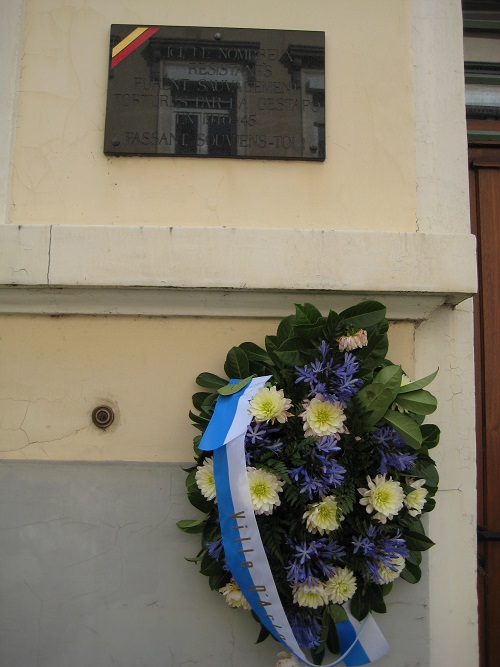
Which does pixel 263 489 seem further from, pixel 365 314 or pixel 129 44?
pixel 129 44

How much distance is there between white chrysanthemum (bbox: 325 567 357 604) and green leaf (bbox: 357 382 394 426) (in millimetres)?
454

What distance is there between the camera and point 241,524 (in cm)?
163

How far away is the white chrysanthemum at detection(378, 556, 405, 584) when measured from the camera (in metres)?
1.72

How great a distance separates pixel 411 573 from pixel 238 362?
2.96ft

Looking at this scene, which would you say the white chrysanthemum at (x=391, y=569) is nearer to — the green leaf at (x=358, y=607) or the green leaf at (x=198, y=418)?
the green leaf at (x=358, y=607)

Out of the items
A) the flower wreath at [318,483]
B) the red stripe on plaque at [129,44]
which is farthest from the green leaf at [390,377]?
the red stripe on plaque at [129,44]

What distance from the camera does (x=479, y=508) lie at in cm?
228

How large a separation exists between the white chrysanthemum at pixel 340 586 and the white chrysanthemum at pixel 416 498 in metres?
0.27

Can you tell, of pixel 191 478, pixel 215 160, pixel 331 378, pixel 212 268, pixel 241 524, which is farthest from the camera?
pixel 215 160

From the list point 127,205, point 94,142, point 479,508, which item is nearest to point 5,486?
point 127,205

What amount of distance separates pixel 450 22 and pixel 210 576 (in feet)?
7.27

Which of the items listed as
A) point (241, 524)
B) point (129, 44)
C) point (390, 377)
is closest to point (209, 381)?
point (241, 524)

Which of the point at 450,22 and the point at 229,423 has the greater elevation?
the point at 450,22

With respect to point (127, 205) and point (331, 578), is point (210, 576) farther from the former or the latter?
point (127, 205)
